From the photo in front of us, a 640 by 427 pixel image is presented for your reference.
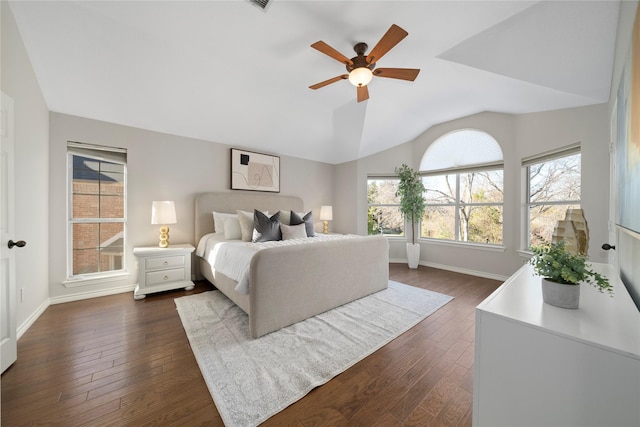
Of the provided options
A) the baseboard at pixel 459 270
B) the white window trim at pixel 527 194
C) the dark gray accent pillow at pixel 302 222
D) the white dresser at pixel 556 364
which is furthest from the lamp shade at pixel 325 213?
the white dresser at pixel 556 364

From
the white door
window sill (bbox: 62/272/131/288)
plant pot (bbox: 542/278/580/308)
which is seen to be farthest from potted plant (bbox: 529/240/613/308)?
window sill (bbox: 62/272/131/288)

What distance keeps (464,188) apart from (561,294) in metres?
3.97

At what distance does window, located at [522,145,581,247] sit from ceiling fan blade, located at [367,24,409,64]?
280cm

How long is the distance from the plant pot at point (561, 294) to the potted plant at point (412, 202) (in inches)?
145

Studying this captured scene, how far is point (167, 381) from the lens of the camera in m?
1.52

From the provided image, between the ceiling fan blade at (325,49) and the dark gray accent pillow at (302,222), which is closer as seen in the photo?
the ceiling fan blade at (325,49)

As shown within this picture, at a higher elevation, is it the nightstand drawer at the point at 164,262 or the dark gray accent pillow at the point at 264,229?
the dark gray accent pillow at the point at 264,229

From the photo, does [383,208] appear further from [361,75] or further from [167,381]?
[167,381]

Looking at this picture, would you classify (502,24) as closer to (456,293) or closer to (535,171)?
(535,171)

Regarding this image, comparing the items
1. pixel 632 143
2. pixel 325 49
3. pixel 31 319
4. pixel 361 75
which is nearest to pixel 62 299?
pixel 31 319

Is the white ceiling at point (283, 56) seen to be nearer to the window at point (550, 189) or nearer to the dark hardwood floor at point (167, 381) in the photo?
the window at point (550, 189)

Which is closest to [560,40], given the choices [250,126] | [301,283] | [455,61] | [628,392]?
[455,61]

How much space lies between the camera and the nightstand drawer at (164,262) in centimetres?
293

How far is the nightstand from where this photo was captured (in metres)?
2.89
